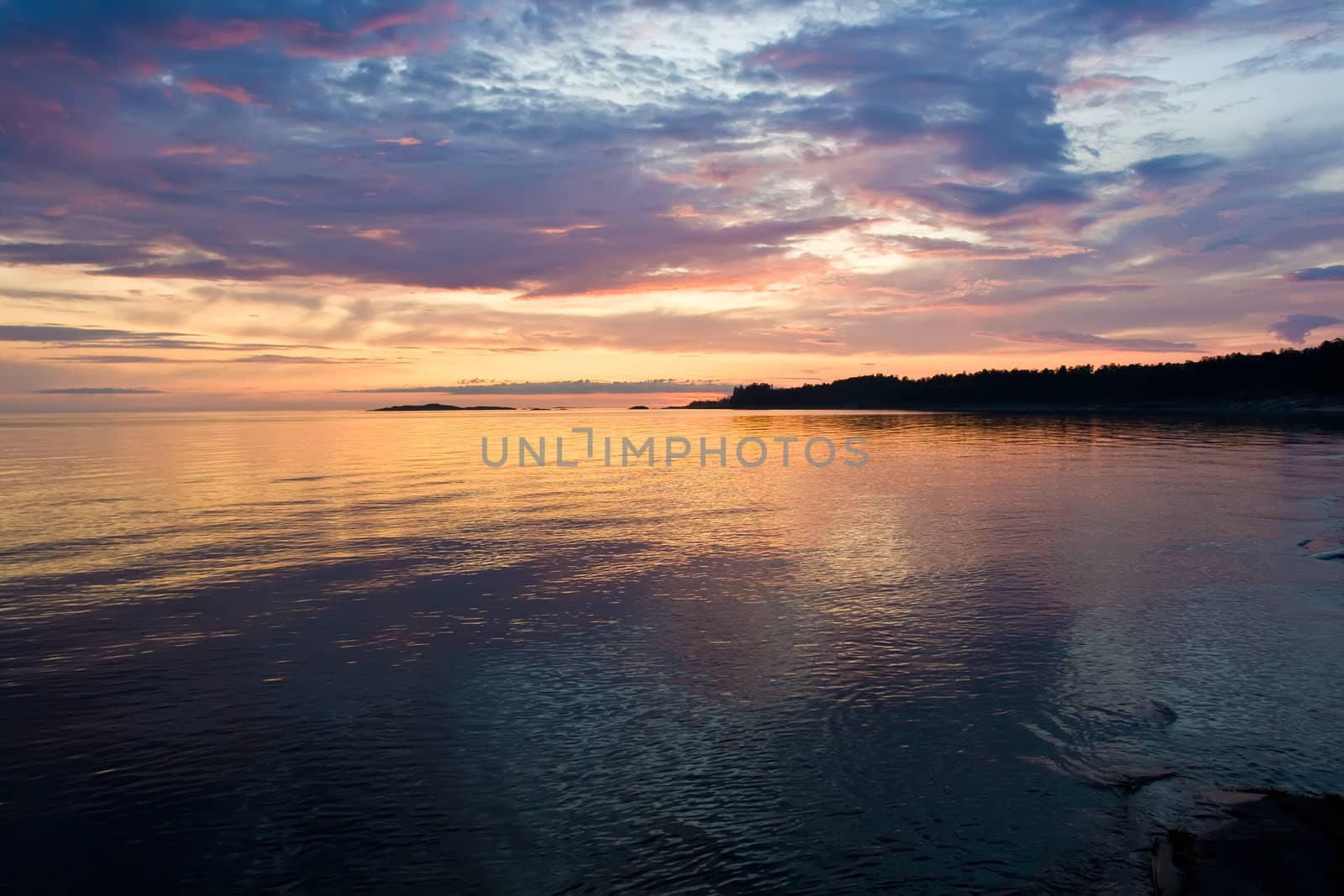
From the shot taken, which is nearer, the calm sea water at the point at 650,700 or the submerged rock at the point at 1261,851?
the submerged rock at the point at 1261,851

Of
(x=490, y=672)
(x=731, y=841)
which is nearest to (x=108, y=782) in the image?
(x=490, y=672)

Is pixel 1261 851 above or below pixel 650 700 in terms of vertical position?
above

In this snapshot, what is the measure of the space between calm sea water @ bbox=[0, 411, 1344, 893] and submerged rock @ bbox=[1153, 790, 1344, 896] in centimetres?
32

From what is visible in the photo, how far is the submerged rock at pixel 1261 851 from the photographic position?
6805 millimetres

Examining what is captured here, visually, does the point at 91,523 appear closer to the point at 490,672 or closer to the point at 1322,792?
the point at 490,672

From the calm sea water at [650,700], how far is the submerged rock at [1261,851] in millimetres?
324

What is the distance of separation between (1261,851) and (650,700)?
6896 mm

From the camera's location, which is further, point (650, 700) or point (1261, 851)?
point (650, 700)

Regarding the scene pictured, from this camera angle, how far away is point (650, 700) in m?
11.4

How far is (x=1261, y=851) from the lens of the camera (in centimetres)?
725

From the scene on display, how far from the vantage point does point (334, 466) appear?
165 ft

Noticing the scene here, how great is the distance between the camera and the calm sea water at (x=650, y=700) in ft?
25.8

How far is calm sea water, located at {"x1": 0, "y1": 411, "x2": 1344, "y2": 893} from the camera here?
7855 mm

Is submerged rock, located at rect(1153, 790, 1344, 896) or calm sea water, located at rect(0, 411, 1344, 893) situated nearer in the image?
submerged rock, located at rect(1153, 790, 1344, 896)
